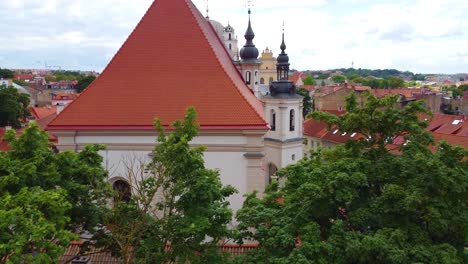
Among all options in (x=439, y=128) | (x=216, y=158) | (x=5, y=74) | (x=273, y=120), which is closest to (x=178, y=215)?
(x=216, y=158)

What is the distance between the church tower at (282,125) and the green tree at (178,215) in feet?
67.0

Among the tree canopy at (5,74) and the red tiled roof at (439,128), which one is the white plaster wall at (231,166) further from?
the tree canopy at (5,74)

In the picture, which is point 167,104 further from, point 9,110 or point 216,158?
point 9,110

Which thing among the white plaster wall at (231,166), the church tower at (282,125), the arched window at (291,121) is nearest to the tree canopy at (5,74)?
the church tower at (282,125)

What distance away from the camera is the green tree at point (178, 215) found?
34.6 feet

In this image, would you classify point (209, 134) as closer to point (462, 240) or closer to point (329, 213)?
point (329, 213)

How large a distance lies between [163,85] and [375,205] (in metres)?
9.99

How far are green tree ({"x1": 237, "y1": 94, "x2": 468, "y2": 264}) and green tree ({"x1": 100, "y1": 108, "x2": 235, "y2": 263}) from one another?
78 centimetres

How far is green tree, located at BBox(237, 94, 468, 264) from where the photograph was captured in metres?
9.18

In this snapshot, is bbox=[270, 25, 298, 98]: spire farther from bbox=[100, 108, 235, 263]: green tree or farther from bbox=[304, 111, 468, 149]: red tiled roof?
bbox=[100, 108, 235, 263]: green tree

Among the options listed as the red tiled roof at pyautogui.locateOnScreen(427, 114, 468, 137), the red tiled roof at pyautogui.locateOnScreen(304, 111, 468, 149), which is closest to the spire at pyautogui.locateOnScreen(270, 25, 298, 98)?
the red tiled roof at pyautogui.locateOnScreen(304, 111, 468, 149)

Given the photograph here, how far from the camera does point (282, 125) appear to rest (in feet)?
103

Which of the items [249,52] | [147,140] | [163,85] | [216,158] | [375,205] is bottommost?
[216,158]

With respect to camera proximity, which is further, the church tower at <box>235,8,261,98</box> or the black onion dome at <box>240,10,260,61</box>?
the black onion dome at <box>240,10,260,61</box>
